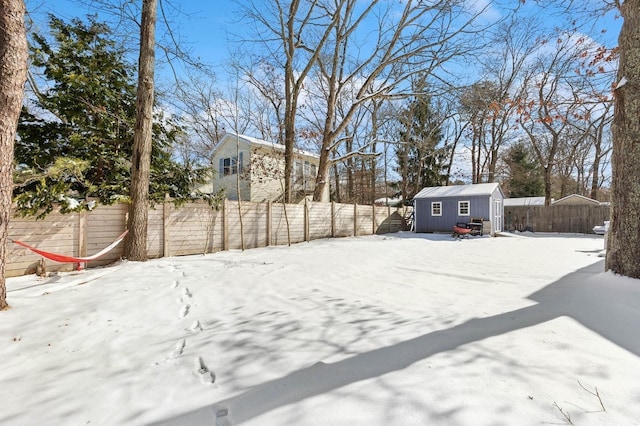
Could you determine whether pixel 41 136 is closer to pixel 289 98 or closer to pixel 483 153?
pixel 289 98

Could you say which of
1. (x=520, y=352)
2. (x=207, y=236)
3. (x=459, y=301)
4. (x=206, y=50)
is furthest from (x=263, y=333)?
(x=206, y=50)

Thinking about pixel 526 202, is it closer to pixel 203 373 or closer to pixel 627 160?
Result: pixel 627 160

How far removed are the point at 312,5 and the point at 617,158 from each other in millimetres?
11512

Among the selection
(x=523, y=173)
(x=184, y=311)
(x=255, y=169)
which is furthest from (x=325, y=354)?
(x=523, y=173)

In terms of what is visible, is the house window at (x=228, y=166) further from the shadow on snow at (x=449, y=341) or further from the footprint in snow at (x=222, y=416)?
the footprint in snow at (x=222, y=416)

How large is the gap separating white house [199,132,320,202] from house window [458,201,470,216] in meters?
7.89

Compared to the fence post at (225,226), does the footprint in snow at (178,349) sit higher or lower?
lower

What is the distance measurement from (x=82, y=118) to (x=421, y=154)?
59.5 ft

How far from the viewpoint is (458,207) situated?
14320mm

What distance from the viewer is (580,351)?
1903mm

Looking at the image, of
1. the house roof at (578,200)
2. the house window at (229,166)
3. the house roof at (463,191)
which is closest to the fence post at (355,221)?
the house roof at (463,191)

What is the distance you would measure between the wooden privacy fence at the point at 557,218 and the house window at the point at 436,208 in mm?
4663

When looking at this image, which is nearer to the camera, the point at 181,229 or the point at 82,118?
the point at 82,118

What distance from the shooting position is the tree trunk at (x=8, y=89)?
2.84 m
